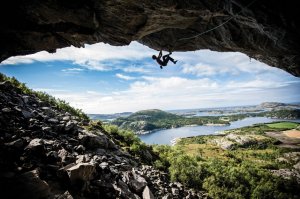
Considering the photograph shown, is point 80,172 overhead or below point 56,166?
below

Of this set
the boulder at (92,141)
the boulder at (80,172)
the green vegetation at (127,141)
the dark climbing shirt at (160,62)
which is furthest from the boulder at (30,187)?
the green vegetation at (127,141)

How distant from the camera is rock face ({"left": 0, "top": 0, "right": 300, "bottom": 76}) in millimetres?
8383

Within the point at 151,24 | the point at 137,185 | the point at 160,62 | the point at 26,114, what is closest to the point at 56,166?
the point at 137,185

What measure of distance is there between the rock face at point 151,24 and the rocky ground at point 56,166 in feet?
15.1

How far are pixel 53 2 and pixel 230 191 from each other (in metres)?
27.1

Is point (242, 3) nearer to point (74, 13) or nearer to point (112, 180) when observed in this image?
point (74, 13)

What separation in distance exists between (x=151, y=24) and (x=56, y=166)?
779cm

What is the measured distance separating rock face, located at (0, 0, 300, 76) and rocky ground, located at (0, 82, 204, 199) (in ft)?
15.1

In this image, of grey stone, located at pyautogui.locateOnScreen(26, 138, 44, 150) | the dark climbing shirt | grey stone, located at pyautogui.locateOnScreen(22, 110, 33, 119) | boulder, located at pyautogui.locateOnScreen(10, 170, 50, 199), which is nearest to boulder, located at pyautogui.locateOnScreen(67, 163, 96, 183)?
boulder, located at pyautogui.locateOnScreen(10, 170, 50, 199)

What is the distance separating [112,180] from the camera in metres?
10.3

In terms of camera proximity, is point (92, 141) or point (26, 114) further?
Result: point (92, 141)

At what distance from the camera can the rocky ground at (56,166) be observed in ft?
23.3

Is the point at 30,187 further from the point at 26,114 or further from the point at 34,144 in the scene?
the point at 26,114

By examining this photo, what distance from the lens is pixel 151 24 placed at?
11094 millimetres
